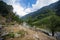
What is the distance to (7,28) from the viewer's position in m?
17.3

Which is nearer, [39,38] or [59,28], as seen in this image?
[39,38]

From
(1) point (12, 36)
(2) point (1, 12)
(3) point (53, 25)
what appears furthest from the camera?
(3) point (53, 25)

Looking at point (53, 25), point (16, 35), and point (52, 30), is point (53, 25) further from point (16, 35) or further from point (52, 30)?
point (16, 35)

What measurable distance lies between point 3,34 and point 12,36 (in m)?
1.04

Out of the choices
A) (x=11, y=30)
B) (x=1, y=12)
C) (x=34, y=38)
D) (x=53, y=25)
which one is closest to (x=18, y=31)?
(x=11, y=30)

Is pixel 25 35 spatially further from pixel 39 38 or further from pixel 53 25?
pixel 53 25

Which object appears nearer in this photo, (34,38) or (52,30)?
(34,38)

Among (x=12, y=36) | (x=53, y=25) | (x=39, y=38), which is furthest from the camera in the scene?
(x=53, y=25)

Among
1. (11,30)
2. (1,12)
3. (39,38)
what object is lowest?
(39,38)

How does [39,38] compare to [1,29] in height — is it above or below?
below

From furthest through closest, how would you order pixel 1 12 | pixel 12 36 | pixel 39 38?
pixel 1 12, pixel 39 38, pixel 12 36

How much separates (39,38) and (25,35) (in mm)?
1619

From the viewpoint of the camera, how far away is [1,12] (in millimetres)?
29516

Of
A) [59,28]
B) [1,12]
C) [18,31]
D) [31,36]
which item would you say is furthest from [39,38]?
Result: [59,28]
